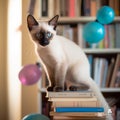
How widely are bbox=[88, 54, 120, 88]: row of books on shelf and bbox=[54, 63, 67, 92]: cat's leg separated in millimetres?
637

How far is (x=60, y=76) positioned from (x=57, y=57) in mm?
102

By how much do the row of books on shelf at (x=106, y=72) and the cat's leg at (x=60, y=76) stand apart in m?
0.64

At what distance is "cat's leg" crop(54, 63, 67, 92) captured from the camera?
1434mm

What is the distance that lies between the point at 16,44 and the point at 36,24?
0.90m

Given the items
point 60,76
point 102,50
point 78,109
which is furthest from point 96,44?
point 78,109

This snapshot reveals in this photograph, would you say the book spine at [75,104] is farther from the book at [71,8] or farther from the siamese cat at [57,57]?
the book at [71,8]

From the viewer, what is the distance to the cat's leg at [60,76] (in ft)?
4.70

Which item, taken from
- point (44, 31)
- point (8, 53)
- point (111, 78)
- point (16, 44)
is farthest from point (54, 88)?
point (8, 53)

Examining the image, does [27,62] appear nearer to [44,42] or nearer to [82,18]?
[82,18]

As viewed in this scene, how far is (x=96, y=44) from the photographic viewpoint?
2039mm

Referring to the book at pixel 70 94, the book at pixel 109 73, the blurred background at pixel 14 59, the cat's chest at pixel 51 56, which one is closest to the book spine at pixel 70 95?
the book at pixel 70 94

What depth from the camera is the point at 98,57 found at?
7.03 ft

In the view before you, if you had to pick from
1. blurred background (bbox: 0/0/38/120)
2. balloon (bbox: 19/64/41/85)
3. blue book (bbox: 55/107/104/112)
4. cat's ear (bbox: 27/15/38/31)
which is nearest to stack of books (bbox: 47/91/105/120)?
blue book (bbox: 55/107/104/112)

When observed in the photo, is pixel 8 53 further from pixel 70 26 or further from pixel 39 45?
pixel 39 45
